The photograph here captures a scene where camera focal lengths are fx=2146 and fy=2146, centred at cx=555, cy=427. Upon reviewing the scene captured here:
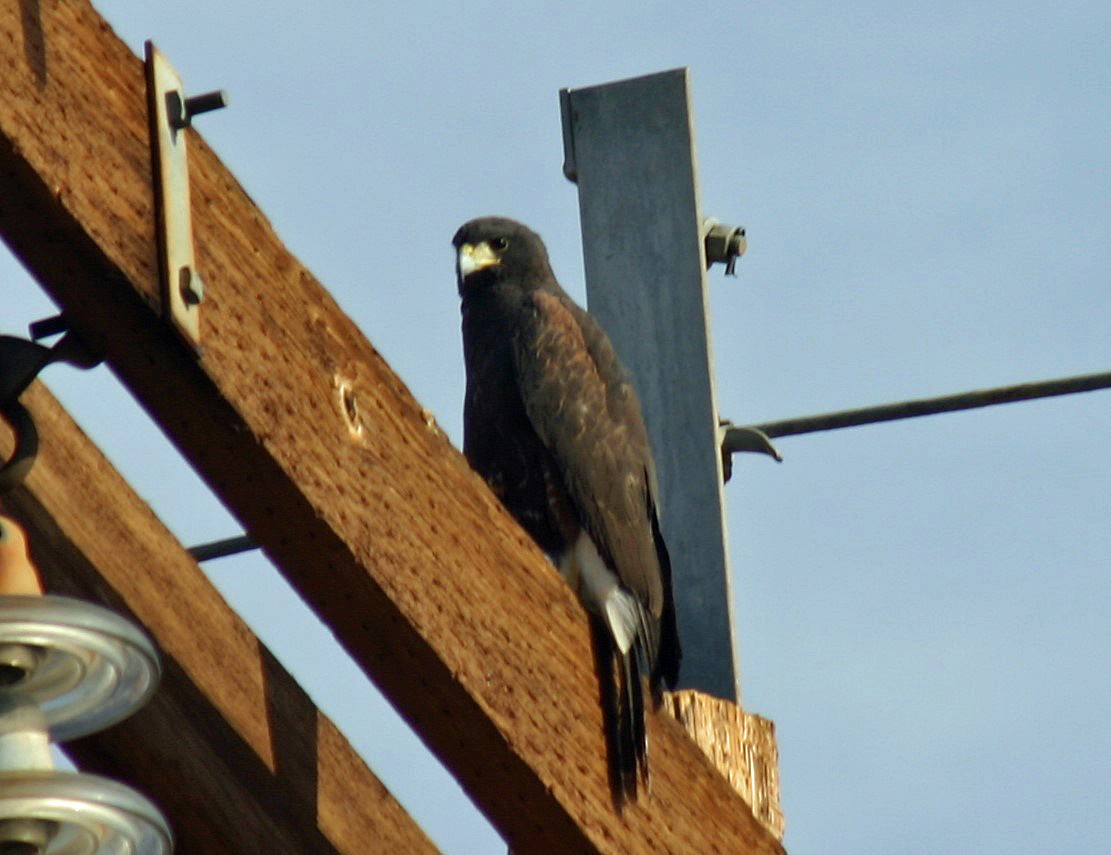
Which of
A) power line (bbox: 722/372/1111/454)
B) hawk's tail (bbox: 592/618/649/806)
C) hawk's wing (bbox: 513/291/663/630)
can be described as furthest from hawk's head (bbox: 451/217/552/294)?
hawk's tail (bbox: 592/618/649/806)

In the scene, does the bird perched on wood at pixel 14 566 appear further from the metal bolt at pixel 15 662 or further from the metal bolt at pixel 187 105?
the metal bolt at pixel 187 105

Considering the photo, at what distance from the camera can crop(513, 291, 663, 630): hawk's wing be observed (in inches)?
159

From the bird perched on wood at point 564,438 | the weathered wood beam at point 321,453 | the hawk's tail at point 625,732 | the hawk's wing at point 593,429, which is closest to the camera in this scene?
the weathered wood beam at point 321,453

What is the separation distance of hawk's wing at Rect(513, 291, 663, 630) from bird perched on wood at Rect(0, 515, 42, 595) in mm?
1706

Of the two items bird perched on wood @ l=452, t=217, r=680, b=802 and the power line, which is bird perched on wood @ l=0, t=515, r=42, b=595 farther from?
the power line

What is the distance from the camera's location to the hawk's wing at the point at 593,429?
13.2ft

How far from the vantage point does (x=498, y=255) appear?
19.6 ft

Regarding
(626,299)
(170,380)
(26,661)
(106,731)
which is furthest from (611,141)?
(26,661)

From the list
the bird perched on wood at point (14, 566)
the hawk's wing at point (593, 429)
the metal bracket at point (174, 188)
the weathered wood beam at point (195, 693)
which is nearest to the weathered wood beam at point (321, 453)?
the metal bracket at point (174, 188)

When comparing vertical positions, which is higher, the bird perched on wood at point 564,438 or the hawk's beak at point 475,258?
the hawk's beak at point 475,258

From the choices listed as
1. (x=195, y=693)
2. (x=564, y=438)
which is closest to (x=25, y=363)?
(x=195, y=693)

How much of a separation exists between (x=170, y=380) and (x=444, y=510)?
40cm

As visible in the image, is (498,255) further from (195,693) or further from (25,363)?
(25,363)

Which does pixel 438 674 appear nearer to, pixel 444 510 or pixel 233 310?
pixel 444 510
